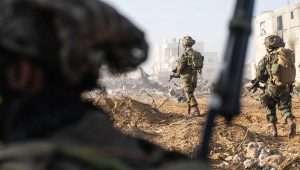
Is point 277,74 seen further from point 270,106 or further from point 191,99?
point 191,99

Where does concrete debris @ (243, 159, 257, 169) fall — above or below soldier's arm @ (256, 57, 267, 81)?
below

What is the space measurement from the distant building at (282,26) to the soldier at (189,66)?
2327 centimetres

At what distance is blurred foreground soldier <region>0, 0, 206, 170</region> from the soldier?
33.5ft

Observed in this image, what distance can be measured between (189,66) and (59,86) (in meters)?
10.5

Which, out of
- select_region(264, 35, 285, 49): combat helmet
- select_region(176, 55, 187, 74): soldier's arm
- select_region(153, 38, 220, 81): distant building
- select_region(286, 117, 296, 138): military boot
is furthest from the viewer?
select_region(153, 38, 220, 81): distant building

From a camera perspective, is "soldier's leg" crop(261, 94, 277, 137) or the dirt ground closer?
the dirt ground

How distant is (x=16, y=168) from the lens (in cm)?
114

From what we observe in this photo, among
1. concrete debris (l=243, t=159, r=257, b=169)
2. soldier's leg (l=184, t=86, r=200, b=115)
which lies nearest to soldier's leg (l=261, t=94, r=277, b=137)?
concrete debris (l=243, t=159, r=257, b=169)

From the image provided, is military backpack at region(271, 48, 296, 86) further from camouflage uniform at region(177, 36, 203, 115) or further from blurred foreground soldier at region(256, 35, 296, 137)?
camouflage uniform at region(177, 36, 203, 115)

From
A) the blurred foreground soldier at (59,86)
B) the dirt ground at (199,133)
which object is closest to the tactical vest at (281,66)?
the dirt ground at (199,133)

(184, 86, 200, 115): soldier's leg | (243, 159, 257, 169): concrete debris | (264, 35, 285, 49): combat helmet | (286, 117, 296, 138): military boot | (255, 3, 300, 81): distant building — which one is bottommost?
(243, 159, 257, 169): concrete debris

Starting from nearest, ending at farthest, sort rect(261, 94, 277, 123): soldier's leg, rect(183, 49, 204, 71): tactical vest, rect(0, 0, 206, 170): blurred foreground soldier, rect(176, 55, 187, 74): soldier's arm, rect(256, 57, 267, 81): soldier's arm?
rect(0, 0, 206, 170): blurred foreground soldier
rect(256, 57, 267, 81): soldier's arm
rect(261, 94, 277, 123): soldier's leg
rect(183, 49, 204, 71): tactical vest
rect(176, 55, 187, 74): soldier's arm

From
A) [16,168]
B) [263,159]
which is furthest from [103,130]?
[263,159]

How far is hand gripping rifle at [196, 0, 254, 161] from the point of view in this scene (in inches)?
54.8
